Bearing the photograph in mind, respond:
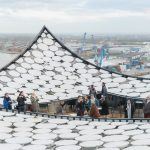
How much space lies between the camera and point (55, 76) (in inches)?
820

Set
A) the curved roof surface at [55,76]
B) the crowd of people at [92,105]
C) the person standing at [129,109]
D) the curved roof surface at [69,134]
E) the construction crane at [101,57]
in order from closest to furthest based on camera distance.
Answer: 1. the curved roof surface at [69,134]
2. the crowd of people at [92,105]
3. the person standing at [129,109]
4. the curved roof surface at [55,76]
5. the construction crane at [101,57]

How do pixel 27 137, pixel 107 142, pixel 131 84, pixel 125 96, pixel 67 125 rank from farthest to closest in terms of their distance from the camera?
pixel 131 84 → pixel 125 96 → pixel 67 125 → pixel 27 137 → pixel 107 142

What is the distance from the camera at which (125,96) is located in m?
18.7

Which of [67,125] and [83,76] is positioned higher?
[83,76]

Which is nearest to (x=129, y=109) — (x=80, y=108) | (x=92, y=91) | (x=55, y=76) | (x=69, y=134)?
(x=92, y=91)

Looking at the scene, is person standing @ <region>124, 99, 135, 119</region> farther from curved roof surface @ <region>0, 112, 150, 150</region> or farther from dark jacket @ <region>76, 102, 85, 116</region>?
curved roof surface @ <region>0, 112, 150, 150</region>

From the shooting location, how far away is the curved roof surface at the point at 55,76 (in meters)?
19.2

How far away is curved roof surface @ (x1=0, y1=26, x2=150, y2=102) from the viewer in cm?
1922

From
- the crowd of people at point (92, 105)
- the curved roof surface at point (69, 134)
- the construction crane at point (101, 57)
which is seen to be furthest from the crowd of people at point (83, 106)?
the construction crane at point (101, 57)

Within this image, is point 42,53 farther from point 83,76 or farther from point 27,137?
point 27,137

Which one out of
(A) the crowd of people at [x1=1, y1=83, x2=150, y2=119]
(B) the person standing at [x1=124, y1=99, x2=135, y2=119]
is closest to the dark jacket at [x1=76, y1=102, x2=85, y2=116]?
(A) the crowd of people at [x1=1, y1=83, x2=150, y2=119]

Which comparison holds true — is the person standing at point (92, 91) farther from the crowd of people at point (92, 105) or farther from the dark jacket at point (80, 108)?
the dark jacket at point (80, 108)

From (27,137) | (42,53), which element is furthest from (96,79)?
(27,137)

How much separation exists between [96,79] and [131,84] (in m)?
1.83
